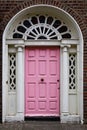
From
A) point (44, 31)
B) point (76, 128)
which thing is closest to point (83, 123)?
point (76, 128)

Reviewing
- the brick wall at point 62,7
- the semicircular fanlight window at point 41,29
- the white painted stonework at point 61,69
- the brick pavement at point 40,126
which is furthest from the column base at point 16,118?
the semicircular fanlight window at point 41,29

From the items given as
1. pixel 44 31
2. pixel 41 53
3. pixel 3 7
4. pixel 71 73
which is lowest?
pixel 71 73

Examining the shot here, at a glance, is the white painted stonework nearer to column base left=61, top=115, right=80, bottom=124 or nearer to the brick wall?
column base left=61, top=115, right=80, bottom=124

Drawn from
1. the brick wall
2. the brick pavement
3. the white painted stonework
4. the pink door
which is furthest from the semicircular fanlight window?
the brick pavement

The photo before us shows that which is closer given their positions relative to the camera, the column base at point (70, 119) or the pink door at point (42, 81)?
the column base at point (70, 119)

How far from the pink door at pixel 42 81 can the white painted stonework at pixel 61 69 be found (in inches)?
6.8

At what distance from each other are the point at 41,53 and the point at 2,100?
177 centimetres

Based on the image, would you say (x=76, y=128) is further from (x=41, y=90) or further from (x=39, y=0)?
(x=39, y=0)

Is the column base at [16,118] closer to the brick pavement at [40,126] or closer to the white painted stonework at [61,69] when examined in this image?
the white painted stonework at [61,69]

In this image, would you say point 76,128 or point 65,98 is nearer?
point 76,128

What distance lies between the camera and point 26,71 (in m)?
8.98

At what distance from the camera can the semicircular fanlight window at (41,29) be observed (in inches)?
352

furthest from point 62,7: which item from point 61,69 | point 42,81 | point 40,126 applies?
point 40,126

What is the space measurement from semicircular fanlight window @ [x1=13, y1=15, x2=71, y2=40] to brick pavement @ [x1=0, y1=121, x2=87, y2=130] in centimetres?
245
